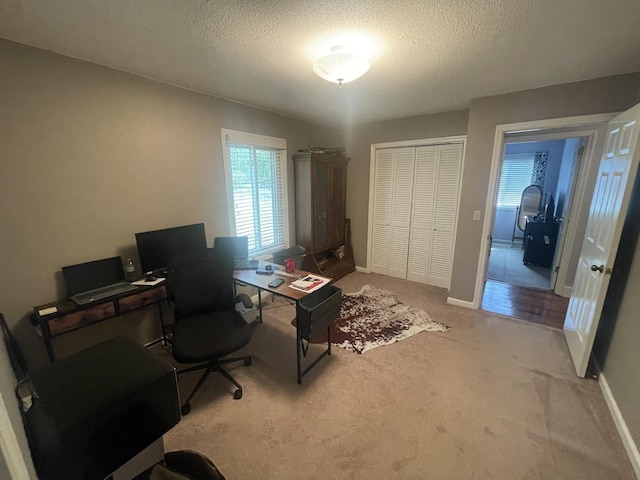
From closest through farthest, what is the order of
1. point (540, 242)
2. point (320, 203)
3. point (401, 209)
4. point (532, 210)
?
point (320, 203) < point (401, 209) < point (540, 242) < point (532, 210)

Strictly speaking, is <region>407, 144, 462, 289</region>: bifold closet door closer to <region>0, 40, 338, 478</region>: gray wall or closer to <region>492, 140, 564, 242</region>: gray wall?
<region>492, 140, 564, 242</region>: gray wall

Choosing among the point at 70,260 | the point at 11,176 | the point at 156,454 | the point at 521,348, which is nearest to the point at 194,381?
the point at 70,260

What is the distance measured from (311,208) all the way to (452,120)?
2186 millimetres

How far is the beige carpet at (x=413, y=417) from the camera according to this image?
1515 millimetres

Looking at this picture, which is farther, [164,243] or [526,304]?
[526,304]

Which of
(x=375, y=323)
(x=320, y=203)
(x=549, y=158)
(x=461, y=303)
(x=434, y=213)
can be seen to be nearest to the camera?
(x=375, y=323)

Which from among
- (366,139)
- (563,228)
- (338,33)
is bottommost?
(563,228)

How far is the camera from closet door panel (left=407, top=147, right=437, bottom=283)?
12.4 ft

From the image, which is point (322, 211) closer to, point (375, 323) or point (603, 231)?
point (375, 323)

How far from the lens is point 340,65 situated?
1770mm

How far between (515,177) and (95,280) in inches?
309

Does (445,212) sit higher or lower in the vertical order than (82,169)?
lower

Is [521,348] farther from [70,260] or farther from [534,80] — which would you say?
[70,260]

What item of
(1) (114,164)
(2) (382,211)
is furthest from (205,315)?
(2) (382,211)
